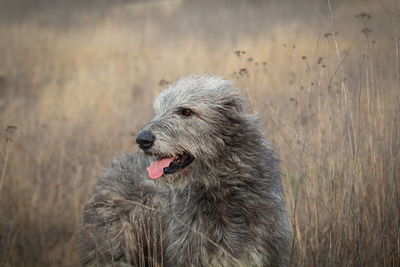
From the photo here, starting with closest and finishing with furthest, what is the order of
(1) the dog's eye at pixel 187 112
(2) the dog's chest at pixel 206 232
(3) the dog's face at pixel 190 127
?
1. (2) the dog's chest at pixel 206 232
2. (3) the dog's face at pixel 190 127
3. (1) the dog's eye at pixel 187 112

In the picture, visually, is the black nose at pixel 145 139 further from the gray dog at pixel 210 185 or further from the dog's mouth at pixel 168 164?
the dog's mouth at pixel 168 164

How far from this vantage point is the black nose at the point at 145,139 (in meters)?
3.58

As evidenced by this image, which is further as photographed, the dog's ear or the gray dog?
the dog's ear

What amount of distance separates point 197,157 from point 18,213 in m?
4.60

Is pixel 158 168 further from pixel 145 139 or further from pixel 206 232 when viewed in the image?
pixel 206 232

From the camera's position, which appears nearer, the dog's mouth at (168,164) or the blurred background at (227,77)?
the dog's mouth at (168,164)

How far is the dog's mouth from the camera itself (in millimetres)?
3715

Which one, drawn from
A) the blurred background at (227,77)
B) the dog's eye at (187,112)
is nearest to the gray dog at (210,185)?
the dog's eye at (187,112)

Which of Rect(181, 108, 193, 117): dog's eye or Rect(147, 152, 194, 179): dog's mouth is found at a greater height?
Rect(181, 108, 193, 117): dog's eye

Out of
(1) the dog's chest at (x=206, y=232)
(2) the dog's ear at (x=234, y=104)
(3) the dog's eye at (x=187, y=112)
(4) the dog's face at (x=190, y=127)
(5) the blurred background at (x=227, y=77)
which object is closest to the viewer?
(1) the dog's chest at (x=206, y=232)

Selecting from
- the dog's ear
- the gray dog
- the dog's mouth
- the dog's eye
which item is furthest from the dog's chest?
the dog's ear

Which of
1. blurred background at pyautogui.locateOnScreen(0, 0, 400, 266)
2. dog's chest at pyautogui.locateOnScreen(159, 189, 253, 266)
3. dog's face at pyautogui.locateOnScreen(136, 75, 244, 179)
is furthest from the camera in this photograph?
blurred background at pyautogui.locateOnScreen(0, 0, 400, 266)

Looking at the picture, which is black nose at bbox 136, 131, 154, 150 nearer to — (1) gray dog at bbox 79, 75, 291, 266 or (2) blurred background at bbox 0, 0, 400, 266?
(1) gray dog at bbox 79, 75, 291, 266

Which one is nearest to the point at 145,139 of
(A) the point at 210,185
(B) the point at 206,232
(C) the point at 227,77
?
(A) the point at 210,185
